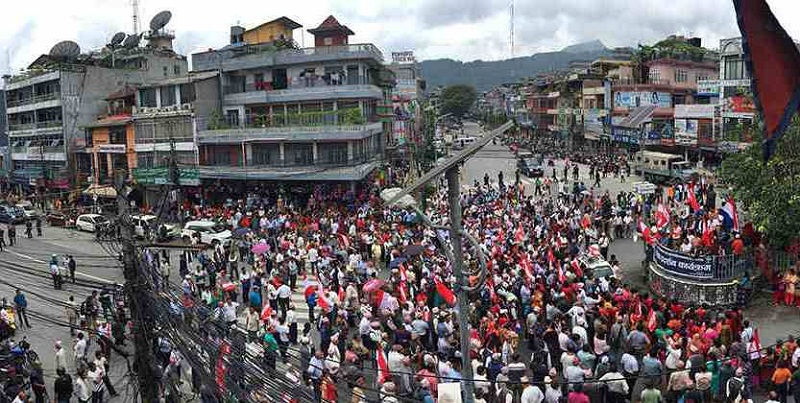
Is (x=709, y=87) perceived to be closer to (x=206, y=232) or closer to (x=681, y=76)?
(x=681, y=76)

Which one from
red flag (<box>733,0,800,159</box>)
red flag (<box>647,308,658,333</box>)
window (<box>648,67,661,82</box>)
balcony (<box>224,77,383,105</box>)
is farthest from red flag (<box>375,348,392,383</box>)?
window (<box>648,67,661,82</box>)

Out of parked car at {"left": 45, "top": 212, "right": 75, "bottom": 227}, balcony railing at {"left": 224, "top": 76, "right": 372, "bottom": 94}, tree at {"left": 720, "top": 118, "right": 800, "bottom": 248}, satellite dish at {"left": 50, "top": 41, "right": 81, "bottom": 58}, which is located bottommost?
parked car at {"left": 45, "top": 212, "right": 75, "bottom": 227}

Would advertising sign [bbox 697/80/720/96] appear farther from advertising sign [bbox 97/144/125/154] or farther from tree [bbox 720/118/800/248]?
advertising sign [bbox 97/144/125/154]

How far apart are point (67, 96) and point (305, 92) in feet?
70.8

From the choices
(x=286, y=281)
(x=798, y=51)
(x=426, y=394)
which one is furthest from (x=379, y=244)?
(x=798, y=51)

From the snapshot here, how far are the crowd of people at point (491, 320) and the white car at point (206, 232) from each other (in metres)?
1.92

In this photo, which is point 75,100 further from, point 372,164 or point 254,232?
point 254,232

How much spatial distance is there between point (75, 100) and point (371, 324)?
44970mm

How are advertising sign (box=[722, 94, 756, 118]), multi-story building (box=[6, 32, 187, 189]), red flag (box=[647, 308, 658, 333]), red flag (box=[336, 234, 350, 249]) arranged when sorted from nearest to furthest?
red flag (box=[647, 308, 658, 333])
red flag (box=[336, 234, 350, 249])
advertising sign (box=[722, 94, 756, 118])
multi-story building (box=[6, 32, 187, 189])

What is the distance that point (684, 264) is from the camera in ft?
64.5

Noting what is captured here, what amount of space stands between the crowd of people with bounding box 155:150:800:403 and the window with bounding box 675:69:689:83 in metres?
37.0

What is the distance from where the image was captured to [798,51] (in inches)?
210

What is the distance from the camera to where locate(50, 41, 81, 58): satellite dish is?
5178cm

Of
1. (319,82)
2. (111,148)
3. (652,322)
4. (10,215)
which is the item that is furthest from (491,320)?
(111,148)
